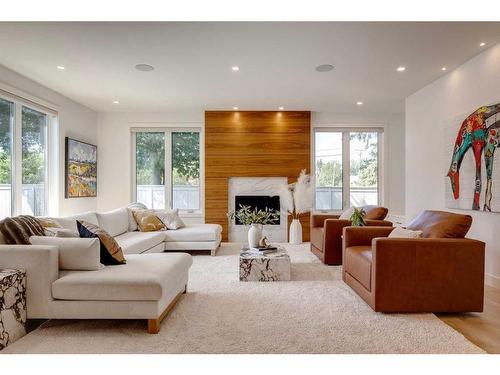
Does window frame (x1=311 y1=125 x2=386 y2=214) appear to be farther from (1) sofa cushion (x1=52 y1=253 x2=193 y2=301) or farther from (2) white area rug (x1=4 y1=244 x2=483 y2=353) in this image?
(1) sofa cushion (x1=52 y1=253 x2=193 y2=301)

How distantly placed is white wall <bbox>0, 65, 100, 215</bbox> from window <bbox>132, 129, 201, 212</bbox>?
86 cm

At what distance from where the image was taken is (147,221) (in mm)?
4992

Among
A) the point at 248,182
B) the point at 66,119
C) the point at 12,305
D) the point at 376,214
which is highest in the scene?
the point at 66,119

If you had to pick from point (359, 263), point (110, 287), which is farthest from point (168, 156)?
point (359, 263)

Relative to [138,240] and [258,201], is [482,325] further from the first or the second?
[258,201]

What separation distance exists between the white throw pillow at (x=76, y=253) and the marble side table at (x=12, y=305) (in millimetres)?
264

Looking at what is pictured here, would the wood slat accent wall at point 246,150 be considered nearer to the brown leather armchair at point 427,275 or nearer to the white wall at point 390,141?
the white wall at point 390,141

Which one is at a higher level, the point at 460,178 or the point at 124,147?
the point at 124,147

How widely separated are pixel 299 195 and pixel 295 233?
73 cm

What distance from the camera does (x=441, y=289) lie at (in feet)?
8.46

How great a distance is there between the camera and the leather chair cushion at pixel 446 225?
8.84 feet
